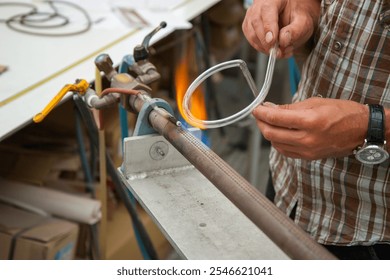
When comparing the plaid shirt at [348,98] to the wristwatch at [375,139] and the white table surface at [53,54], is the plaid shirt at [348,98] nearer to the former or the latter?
the wristwatch at [375,139]

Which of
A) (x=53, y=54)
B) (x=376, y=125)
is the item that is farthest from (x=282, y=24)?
(x=53, y=54)

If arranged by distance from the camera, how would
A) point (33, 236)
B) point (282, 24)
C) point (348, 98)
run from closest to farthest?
point (348, 98) → point (282, 24) → point (33, 236)

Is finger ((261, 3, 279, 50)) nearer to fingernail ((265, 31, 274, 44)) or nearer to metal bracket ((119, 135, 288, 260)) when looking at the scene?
fingernail ((265, 31, 274, 44))

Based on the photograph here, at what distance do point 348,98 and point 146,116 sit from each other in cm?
37

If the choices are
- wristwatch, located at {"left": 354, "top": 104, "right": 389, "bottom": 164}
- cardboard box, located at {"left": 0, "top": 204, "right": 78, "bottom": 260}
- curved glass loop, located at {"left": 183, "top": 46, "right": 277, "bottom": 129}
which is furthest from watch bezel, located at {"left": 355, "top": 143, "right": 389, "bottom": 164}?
cardboard box, located at {"left": 0, "top": 204, "right": 78, "bottom": 260}

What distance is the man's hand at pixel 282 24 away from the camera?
3.15ft

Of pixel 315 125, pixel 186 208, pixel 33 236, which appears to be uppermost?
pixel 315 125

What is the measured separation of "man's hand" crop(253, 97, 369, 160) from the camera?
768 millimetres

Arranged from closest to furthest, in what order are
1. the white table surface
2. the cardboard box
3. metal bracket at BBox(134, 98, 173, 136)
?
metal bracket at BBox(134, 98, 173, 136)
the white table surface
the cardboard box

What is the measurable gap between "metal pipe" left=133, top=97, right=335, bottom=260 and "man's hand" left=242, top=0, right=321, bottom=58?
0.29 metres

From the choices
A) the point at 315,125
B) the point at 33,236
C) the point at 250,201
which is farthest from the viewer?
the point at 33,236

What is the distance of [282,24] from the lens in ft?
3.45

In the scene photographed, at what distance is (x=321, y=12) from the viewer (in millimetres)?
1034

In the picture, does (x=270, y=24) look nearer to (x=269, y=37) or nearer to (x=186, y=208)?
(x=269, y=37)
